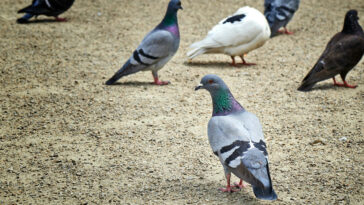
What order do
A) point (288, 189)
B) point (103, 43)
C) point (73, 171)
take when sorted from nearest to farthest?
point (288, 189) < point (73, 171) < point (103, 43)

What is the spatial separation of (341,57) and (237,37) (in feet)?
4.74

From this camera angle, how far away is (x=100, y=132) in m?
4.45

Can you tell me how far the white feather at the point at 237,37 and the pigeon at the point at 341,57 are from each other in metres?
1.02

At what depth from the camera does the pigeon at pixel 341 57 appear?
5449mm

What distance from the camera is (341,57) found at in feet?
17.9

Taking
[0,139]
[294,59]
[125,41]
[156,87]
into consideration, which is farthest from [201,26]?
[0,139]

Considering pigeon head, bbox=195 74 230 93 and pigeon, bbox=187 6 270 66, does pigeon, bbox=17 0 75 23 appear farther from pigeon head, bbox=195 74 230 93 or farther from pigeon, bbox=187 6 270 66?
pigeon head, bbox=195 74 230 93

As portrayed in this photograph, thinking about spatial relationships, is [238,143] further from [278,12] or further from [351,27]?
[278,12]

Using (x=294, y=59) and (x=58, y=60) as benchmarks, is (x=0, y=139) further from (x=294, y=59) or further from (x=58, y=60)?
(x=294, y=59)

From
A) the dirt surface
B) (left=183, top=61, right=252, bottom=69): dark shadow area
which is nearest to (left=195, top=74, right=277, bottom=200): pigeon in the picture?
the dirt surface

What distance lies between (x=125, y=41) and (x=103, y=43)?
0.36 m

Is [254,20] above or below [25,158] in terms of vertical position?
above

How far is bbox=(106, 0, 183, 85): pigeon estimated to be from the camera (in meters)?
5.63

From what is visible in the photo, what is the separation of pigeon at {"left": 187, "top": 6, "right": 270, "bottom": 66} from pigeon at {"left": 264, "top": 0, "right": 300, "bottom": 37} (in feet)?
4.18
